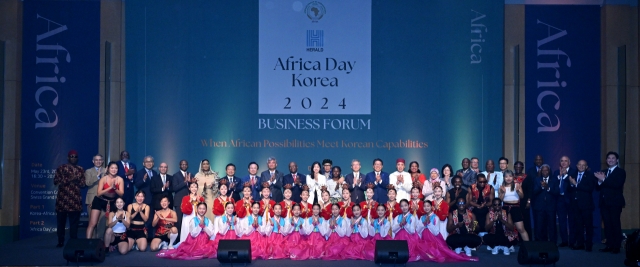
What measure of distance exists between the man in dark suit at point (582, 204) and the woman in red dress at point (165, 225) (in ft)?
17.3

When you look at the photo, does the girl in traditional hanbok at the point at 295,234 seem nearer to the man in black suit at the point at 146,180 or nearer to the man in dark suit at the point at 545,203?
the man in black suit at the point at 146,180

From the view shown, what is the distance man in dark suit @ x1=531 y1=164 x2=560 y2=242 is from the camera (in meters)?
8.09

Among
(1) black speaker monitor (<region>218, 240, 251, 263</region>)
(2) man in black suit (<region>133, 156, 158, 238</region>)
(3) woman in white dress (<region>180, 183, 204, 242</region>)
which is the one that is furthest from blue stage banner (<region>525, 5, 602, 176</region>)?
(2) man in black suit (<region>133, 156, 158, 238</region>)

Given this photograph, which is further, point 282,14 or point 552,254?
point 282,14

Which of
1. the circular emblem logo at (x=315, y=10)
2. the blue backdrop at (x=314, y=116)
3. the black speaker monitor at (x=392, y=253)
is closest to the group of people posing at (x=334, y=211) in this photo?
the black speaker monitor at (x=392, y=253)

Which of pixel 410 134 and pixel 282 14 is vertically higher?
pixel 282 14

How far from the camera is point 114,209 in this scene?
7863 millimetres

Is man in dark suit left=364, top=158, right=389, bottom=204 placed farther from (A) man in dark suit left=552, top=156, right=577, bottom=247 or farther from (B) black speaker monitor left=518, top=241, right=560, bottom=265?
(B) black speaker monitor left=518, top=241, right=560, bottom=265

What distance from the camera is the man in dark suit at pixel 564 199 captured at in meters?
8.07

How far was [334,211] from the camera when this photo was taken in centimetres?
746

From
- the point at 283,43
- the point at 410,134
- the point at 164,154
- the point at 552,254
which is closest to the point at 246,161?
the point at 164,154

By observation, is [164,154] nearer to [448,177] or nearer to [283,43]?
[283,43]

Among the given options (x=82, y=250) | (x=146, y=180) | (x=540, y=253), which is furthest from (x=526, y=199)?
(x=82, y=250)

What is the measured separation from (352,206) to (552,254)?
93.8 inches
